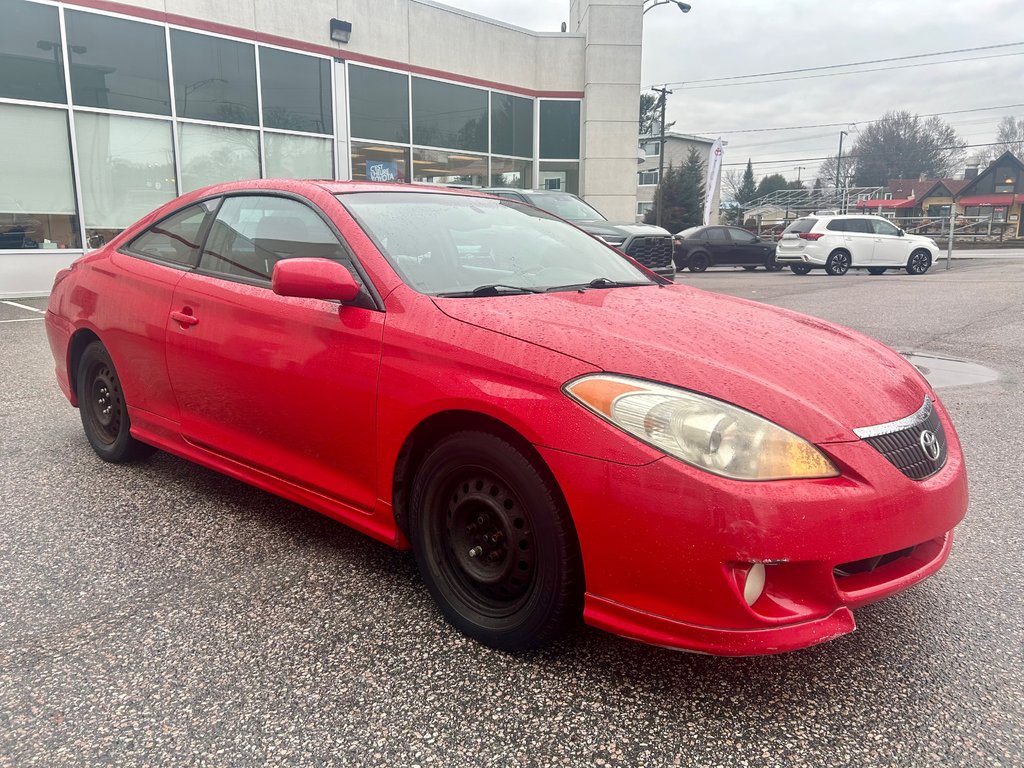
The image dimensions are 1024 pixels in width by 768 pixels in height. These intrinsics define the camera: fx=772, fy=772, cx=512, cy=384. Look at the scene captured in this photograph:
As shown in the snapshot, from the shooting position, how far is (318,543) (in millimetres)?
3139

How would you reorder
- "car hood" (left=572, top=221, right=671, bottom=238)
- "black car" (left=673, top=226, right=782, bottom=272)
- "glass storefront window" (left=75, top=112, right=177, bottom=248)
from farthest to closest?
1. "black car" (left=673, top=226, right=782, bottom=272)
2. "glass storefront window" (left=75, top=112, right=177, bottom=248)
3. "car hood" (left=572, top=221, right=671, bottom=238)

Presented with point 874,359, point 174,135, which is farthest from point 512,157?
point 874,359

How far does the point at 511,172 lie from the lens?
21.8m

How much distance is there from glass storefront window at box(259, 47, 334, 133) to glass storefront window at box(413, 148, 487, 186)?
262 cm

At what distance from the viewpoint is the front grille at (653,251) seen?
40.2 ft

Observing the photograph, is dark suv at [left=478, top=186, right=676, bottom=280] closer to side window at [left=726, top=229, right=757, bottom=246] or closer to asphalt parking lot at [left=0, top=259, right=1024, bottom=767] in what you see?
asphalt parking lot at [left=0, top=259, right=1024, bottom=767]

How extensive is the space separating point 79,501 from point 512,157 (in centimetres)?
1947

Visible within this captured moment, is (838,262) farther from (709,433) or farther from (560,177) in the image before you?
(709,433)

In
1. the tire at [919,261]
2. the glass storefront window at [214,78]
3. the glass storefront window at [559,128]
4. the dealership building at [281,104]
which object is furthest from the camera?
the glass storefront window at [559,128]

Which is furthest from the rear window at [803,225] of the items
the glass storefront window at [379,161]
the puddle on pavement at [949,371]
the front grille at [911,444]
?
the front grille at [911,444]

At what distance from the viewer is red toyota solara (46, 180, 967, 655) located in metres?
1.90

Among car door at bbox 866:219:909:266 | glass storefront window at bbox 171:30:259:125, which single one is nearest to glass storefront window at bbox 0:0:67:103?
glass storefront window at bbox 171:30:259:125

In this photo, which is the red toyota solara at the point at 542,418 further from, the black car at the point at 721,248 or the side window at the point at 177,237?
the black car at the point at 721,248

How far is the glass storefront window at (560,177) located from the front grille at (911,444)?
69.5 feet
